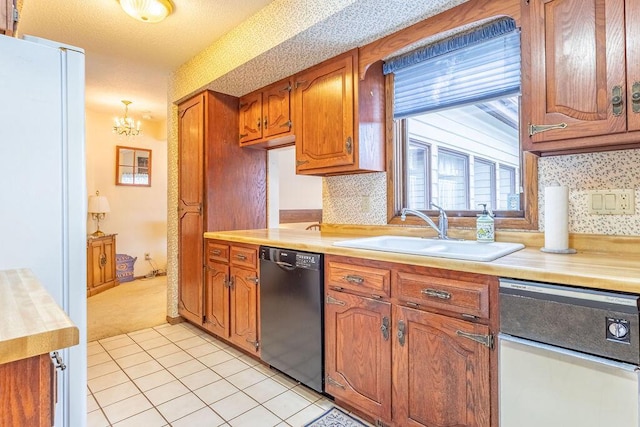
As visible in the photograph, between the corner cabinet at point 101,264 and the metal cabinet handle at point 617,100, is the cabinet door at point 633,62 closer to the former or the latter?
the metal cabinet handle at point 617,100

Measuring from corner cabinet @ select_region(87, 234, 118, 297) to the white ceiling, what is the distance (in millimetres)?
1990

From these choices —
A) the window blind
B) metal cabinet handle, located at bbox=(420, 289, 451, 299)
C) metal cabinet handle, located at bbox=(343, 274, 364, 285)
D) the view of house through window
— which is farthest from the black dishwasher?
the window blind

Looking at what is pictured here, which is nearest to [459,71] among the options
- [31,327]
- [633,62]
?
[633,62]

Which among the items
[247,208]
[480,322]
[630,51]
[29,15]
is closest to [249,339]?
[247,208]

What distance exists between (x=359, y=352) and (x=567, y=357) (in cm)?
87

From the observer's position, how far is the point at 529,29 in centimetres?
139

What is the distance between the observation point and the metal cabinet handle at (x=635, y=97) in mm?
1147

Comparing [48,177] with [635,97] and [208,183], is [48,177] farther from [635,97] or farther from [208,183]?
[635,97]

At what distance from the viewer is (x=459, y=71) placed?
1.95m

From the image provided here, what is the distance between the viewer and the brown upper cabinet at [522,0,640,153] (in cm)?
117

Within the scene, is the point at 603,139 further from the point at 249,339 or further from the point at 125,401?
the point at 125,401

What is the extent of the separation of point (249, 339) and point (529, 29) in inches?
91.2

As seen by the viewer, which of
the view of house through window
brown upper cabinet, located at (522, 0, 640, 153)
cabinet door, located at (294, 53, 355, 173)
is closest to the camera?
brown upper cabinet, located at (522, 0, 640, 153)

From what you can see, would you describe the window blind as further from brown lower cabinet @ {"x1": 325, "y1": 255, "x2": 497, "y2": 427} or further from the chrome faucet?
brown lower cabinet @ {"x1": 325, "y1": 255, "x2": 497, "y2": 427}
